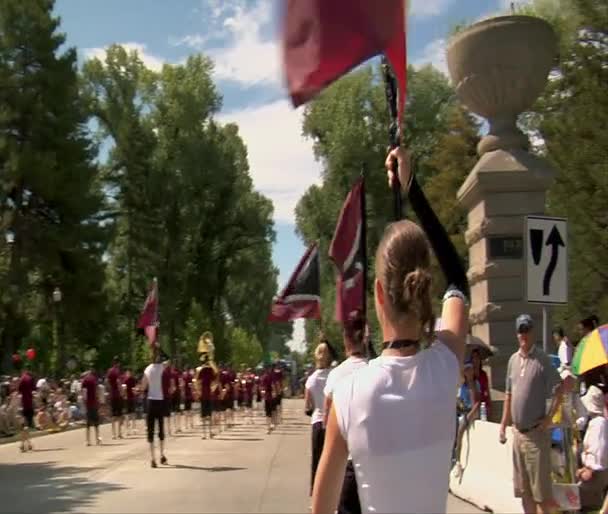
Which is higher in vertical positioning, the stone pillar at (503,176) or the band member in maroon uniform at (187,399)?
the stone pillar at (503,176)

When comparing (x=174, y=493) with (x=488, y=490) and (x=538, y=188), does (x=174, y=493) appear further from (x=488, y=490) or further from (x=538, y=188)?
(x=538, y=188)

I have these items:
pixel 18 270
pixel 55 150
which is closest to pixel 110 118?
pixel 55 150

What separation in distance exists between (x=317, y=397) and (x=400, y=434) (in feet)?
23.0

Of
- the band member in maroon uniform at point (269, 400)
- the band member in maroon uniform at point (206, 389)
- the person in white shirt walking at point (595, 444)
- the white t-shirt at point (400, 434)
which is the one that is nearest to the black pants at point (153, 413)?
the band member in maroon uniform at point (206, 389)

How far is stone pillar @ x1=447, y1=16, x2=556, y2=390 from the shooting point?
53.0 feet

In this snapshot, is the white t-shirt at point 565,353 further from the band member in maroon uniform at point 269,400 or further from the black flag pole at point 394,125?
the black flag pole at point 394,125

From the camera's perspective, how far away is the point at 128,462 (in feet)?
56.9

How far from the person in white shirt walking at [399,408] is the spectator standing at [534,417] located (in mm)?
6100

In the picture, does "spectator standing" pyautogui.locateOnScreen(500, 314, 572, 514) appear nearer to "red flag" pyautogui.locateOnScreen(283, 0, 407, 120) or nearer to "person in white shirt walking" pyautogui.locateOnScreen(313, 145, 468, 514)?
"red flag" pyautogui.locateOnScreen(283, 0, 407, 120)

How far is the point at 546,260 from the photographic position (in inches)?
364

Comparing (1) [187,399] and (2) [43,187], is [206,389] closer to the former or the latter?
(1) [187,399]

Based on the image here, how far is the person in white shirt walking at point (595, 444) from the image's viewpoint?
8461mm

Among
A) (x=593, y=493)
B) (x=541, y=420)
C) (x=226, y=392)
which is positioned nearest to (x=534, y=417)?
(x=541, y=420)

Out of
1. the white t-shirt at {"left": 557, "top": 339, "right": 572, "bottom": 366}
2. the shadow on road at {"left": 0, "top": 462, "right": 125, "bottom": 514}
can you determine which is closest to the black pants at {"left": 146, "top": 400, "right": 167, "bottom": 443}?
the shadow on road at {"left": 0, "top": 462, "right": 125, "bottom": 514}
